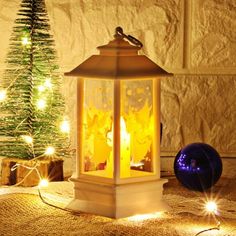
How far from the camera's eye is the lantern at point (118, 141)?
6.92ft

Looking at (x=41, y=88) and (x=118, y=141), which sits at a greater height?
(x=41, y=88)

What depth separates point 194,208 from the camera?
7.30ft

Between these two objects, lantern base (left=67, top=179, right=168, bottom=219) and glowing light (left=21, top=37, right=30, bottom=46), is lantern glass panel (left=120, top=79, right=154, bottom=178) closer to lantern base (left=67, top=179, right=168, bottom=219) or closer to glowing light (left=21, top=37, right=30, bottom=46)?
lantern base (left=67, top=179, right=168, bottom=219)

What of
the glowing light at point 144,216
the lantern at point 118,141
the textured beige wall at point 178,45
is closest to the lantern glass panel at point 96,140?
the lantern at point 118,141

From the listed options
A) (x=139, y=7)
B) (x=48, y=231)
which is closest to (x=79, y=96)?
(x=48, y=231)

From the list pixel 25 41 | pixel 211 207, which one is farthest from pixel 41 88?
pixel 211 207

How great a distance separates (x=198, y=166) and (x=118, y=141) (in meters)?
0.32

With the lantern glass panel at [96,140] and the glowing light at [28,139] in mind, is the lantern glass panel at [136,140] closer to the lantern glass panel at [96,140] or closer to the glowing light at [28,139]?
the lantern glass panel at [96,140]

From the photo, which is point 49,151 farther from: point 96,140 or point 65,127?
point 96,140

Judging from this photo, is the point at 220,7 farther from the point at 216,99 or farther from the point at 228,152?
the point at 228,152

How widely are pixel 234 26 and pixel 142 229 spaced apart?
102cm

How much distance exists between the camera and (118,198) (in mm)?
2115

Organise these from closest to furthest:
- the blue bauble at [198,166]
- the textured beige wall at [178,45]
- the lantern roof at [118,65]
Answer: the lantern roof at [118,65] → the blue bauble at [198,166] → the textured beige wall at [178,45]

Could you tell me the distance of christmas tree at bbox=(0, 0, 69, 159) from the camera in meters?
2.51
